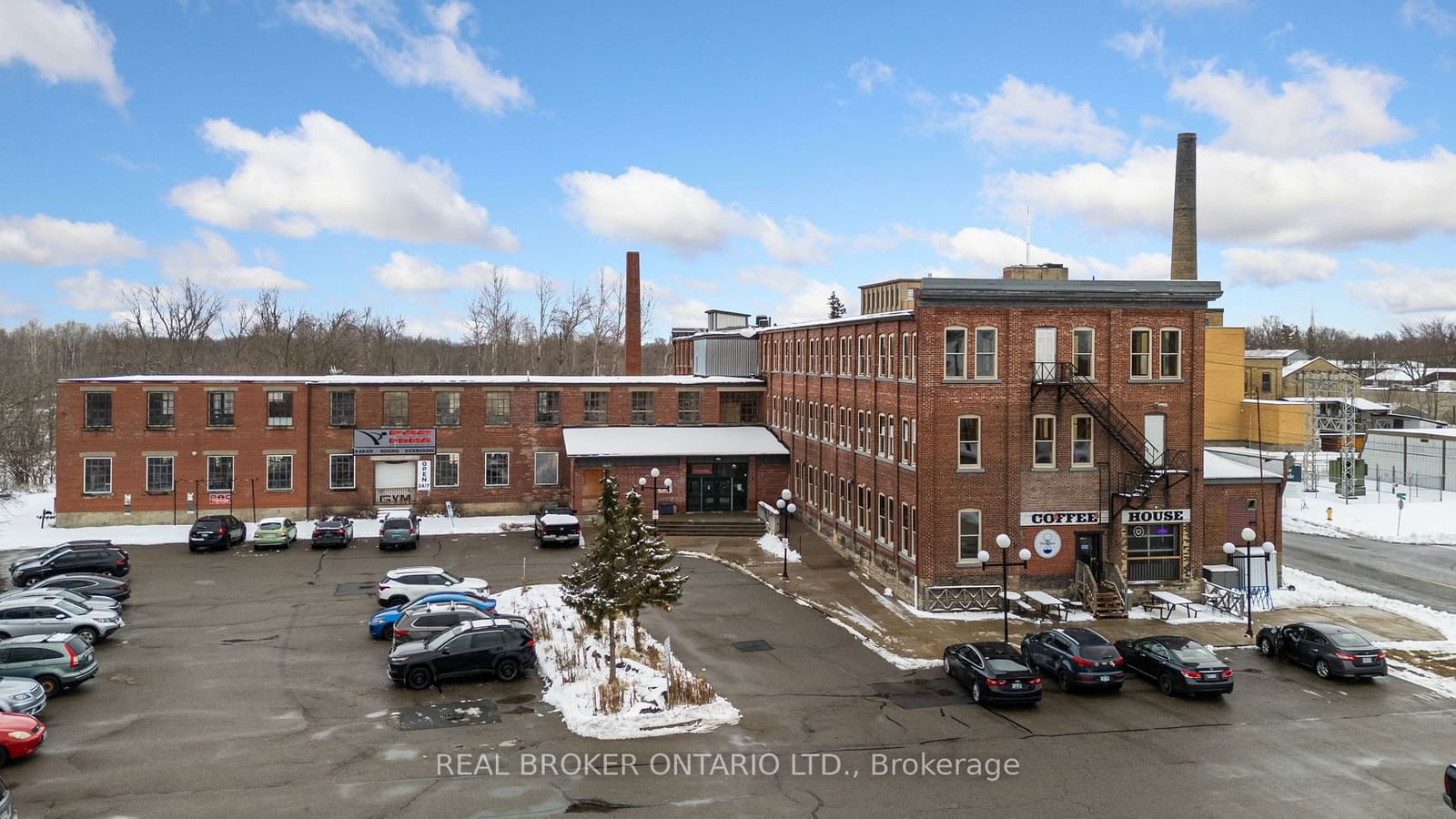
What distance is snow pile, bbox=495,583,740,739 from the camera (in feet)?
70.8

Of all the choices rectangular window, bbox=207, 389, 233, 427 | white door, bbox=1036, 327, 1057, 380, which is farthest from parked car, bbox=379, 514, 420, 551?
white door, bbox=1036, 327, 1057, 380

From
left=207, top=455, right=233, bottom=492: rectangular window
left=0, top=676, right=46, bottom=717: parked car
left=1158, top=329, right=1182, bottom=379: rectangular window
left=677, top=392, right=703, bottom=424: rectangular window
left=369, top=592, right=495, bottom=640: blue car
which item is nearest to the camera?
left=0, top=676, right=46, bottom=717: parked car

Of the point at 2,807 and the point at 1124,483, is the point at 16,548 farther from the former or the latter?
the point at 1124,483

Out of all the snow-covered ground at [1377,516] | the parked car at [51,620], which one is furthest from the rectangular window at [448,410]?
the snow-covered ground at [1377,516]

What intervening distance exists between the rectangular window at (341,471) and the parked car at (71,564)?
14533 mm

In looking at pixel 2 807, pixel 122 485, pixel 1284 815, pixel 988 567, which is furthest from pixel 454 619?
pixel 122 485

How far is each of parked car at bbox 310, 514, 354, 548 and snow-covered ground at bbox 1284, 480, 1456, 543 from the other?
158ft

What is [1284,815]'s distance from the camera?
56.7 ft

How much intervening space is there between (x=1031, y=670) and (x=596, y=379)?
34702 mm

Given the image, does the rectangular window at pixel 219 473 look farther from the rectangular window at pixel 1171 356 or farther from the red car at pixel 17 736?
the rectangular window at pixel 1171 356

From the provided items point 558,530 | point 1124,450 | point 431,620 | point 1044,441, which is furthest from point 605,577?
point 558,530

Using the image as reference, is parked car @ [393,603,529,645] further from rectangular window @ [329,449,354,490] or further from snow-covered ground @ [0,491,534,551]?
rectangular window @ [329,449,354,490]

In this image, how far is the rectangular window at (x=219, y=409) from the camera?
163ft

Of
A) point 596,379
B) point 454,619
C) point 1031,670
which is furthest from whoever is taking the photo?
point 596,379
